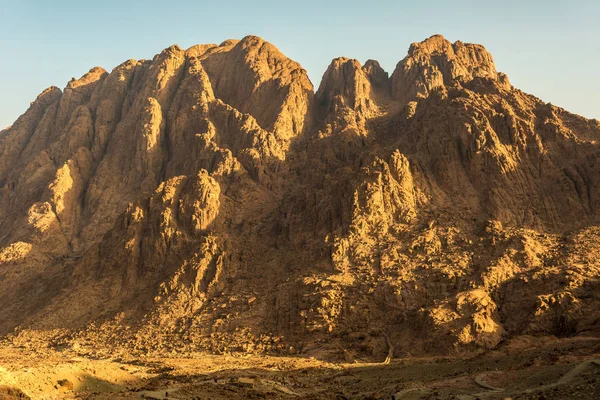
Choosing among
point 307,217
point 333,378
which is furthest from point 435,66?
point 333,378

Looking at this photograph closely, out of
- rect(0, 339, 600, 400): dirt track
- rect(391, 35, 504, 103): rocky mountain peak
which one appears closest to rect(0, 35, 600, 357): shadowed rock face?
rect(391, 35, 504, 103): rocky mountain peak

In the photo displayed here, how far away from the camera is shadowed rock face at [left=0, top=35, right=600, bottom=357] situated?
142ft

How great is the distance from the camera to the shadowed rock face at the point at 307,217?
43188 mm

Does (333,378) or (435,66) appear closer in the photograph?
(333,378)

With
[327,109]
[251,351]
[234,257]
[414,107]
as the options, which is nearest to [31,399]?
[251,351]

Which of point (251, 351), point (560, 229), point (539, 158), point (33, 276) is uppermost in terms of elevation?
point (539, 158)

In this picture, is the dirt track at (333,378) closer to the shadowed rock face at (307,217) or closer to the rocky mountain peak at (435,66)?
the shadowed rock face at (307,217)

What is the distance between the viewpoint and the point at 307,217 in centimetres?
5550

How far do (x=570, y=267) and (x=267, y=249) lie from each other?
87.8 ft

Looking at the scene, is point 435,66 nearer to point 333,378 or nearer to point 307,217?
point 307,217

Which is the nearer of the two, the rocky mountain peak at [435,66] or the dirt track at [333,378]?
the dirt track at [333,378]

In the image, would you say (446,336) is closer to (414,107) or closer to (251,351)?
(251,351)

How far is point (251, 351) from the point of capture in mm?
42406

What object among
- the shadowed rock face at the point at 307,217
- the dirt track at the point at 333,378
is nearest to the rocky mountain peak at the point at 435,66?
the shadowed rock face at the point at 307,217
